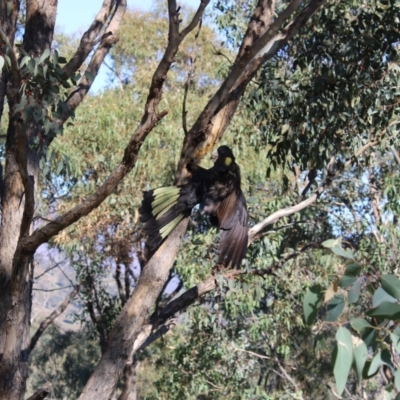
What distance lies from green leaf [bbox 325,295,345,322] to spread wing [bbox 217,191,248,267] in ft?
5.65

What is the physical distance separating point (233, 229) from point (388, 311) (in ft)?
7.11

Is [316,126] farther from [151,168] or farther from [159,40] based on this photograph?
[159,40]

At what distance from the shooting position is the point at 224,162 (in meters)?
4.57

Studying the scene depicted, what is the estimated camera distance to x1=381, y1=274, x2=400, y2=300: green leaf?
6.28ft

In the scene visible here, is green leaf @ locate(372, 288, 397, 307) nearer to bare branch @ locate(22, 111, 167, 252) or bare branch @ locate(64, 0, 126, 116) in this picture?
bare branch @ locate(22, 111, 167, 252)

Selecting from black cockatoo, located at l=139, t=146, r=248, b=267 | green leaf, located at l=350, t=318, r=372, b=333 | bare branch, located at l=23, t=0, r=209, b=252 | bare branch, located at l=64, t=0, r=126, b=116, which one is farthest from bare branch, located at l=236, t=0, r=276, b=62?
green leaf, located at l=350, t=318, r=372, b=333

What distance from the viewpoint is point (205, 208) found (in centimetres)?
416

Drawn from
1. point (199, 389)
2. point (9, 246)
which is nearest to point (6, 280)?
point (9, 246)

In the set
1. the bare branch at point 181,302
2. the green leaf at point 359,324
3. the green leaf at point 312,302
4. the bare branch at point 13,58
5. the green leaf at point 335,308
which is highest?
the bare branch at point 13,58

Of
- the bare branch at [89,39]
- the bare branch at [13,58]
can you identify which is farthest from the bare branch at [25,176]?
the bare branch at [89,39]

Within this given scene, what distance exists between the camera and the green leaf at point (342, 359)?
1928 millimetres

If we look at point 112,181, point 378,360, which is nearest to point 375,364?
point 378,360

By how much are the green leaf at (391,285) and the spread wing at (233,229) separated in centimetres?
186

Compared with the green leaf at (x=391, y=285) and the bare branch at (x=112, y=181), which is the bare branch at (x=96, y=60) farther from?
the green leaf at (x=391, y=285)
